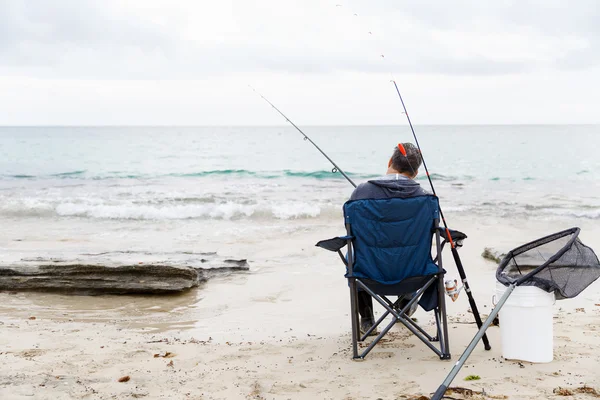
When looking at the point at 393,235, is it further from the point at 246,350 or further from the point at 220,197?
the point at 220,197

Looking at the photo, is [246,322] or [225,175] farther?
[225,175]

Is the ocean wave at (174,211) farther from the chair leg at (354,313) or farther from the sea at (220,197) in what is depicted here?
A: the chair leg at (354,313)

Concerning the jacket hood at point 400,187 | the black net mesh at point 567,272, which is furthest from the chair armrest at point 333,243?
the black net mesh at point 567,272

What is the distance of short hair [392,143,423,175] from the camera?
3.82 m

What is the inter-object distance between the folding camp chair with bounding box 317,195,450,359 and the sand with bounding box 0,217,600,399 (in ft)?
1.11

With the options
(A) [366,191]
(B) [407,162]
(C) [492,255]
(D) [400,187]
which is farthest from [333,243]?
(C) [492,255]

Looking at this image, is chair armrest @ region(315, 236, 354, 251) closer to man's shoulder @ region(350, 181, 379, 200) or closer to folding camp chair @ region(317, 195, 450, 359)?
folding camp chair @ region(317, 195, 450, 359)

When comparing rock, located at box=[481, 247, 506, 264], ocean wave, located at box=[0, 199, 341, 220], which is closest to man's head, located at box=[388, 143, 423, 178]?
rock, located at box=[481, 247, 506, 264]

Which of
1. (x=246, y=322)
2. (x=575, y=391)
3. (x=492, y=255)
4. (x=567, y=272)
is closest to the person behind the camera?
(x=575, y=391)

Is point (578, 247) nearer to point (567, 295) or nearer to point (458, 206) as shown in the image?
point (567, 295)

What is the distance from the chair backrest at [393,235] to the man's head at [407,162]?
1.16ft

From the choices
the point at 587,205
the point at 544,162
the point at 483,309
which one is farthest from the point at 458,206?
the point at 544,162

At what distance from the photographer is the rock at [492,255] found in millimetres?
7219

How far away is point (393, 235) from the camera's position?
3.56 meters
